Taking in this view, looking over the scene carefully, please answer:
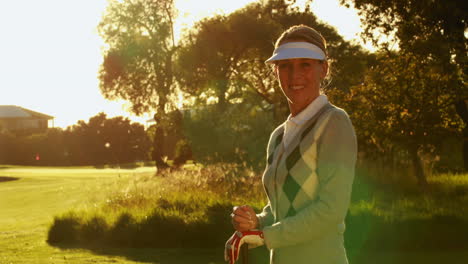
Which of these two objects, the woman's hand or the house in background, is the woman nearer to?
the woman's hand

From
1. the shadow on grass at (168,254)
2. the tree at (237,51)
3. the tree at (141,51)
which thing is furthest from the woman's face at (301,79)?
the tree at (141,51)

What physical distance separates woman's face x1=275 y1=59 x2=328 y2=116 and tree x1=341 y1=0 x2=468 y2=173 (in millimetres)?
13221

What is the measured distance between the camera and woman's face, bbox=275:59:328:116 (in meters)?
2.93

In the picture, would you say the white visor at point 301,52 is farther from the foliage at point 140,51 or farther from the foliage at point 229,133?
the foliage at point 140,51

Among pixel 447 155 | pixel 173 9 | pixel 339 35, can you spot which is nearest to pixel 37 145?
pixel 173 9

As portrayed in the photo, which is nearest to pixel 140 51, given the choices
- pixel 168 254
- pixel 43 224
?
pixel 43 224

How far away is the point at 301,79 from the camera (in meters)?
2.93

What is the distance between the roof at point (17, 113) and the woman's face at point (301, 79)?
119 metres

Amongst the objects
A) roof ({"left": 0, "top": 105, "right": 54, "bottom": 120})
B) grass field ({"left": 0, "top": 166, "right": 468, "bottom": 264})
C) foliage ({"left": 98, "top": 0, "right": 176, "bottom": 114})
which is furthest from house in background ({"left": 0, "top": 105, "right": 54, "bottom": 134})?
grass field ({"left": 0, "top": 166, "right": 468, "bottom": 264})

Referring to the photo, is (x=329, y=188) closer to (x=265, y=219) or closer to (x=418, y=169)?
(x=265, y=219)

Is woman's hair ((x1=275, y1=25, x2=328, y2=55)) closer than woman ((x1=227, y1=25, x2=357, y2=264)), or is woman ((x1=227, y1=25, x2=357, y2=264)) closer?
woman ((x1=227, y1=25, x2=357, y2=264))

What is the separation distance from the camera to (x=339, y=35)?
4344cm

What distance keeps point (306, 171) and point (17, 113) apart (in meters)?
122

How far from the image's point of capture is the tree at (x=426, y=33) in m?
15.9
